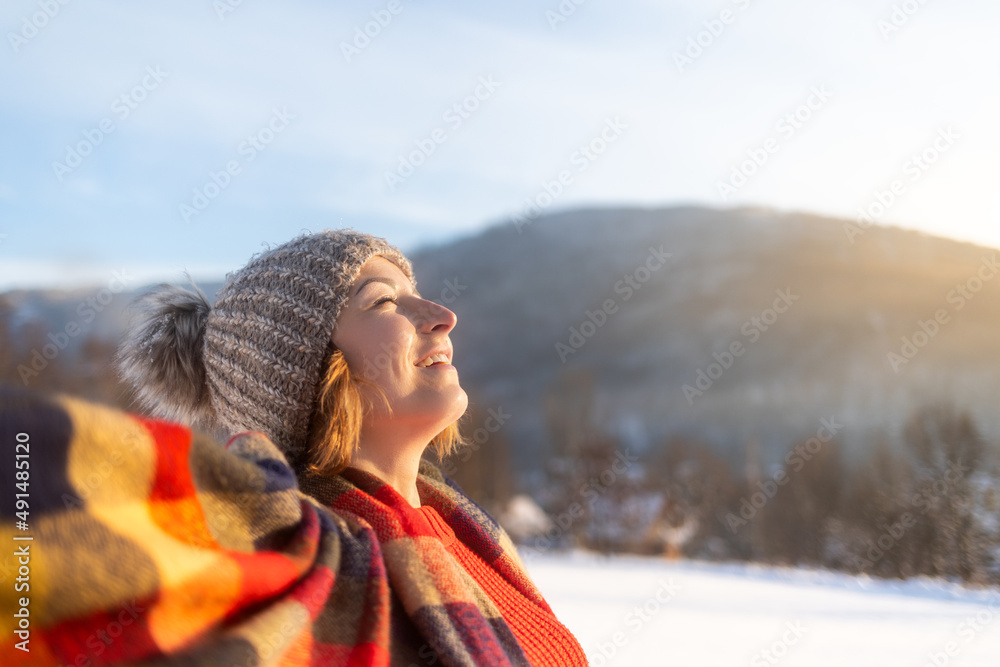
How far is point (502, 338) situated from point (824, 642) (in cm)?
3929

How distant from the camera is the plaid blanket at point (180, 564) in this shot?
98 centimetres

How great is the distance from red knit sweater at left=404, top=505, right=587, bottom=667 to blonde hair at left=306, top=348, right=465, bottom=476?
0.28 metres

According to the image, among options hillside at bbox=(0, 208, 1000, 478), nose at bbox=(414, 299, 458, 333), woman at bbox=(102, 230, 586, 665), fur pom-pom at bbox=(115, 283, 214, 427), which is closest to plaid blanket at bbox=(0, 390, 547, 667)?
woman at bbox=(102, 230, 586, 665)

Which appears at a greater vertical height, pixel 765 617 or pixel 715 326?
pixel 765 617

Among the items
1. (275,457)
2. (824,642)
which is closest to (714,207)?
(824,642)

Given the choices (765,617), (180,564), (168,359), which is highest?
(180,564)

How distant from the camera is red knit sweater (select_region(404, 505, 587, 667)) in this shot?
1.89 metres

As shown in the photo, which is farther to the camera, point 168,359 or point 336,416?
point 168,359

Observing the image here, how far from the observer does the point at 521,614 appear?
78.4 inches

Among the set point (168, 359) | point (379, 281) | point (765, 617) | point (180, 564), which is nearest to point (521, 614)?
point (379, 281)

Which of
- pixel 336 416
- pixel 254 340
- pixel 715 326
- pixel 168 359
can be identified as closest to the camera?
Answer: pixel 336 416

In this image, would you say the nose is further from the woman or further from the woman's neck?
the woman's neck

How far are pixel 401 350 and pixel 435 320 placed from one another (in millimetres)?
141

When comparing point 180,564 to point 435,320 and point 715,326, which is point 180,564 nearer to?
point 435,320
